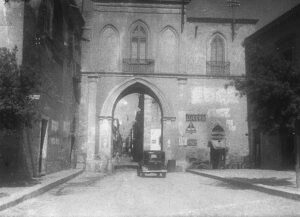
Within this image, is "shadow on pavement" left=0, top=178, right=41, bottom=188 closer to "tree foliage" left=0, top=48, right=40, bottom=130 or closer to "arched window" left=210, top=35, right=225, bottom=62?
"tree foliage" left=0, top=48, right=40, bottom=130

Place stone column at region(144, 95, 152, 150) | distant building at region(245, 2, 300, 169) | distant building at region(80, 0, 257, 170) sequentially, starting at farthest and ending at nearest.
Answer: stone column at region(144, 95, 152, 150), distant building at region(80, 0, 257, 170), distant building at region(245, 2, 300, 169)

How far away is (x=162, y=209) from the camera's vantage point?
28.6 feet

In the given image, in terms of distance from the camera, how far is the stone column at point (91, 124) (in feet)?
80.2

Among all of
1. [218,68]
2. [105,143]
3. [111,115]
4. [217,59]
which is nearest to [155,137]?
[111,115]

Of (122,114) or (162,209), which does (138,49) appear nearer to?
(162,209)

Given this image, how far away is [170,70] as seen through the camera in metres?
25.3

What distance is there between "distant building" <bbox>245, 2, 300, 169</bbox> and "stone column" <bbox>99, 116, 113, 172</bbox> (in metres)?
8.57

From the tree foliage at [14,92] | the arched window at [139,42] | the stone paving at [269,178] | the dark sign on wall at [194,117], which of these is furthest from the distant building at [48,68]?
the stone paving at [269,178]

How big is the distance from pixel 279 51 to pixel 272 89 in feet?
35.4

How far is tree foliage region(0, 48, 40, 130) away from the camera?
1078 centimetres

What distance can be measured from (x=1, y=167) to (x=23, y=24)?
489cm

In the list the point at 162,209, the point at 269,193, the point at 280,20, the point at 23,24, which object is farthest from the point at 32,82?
the point at 280,20

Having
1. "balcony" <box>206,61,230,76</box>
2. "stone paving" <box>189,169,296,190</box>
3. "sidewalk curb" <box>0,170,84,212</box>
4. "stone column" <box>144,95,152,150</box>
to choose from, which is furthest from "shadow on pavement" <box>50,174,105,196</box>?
"stone column" <box>144,95,152,150</box>

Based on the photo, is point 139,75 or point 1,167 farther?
point 139,75
